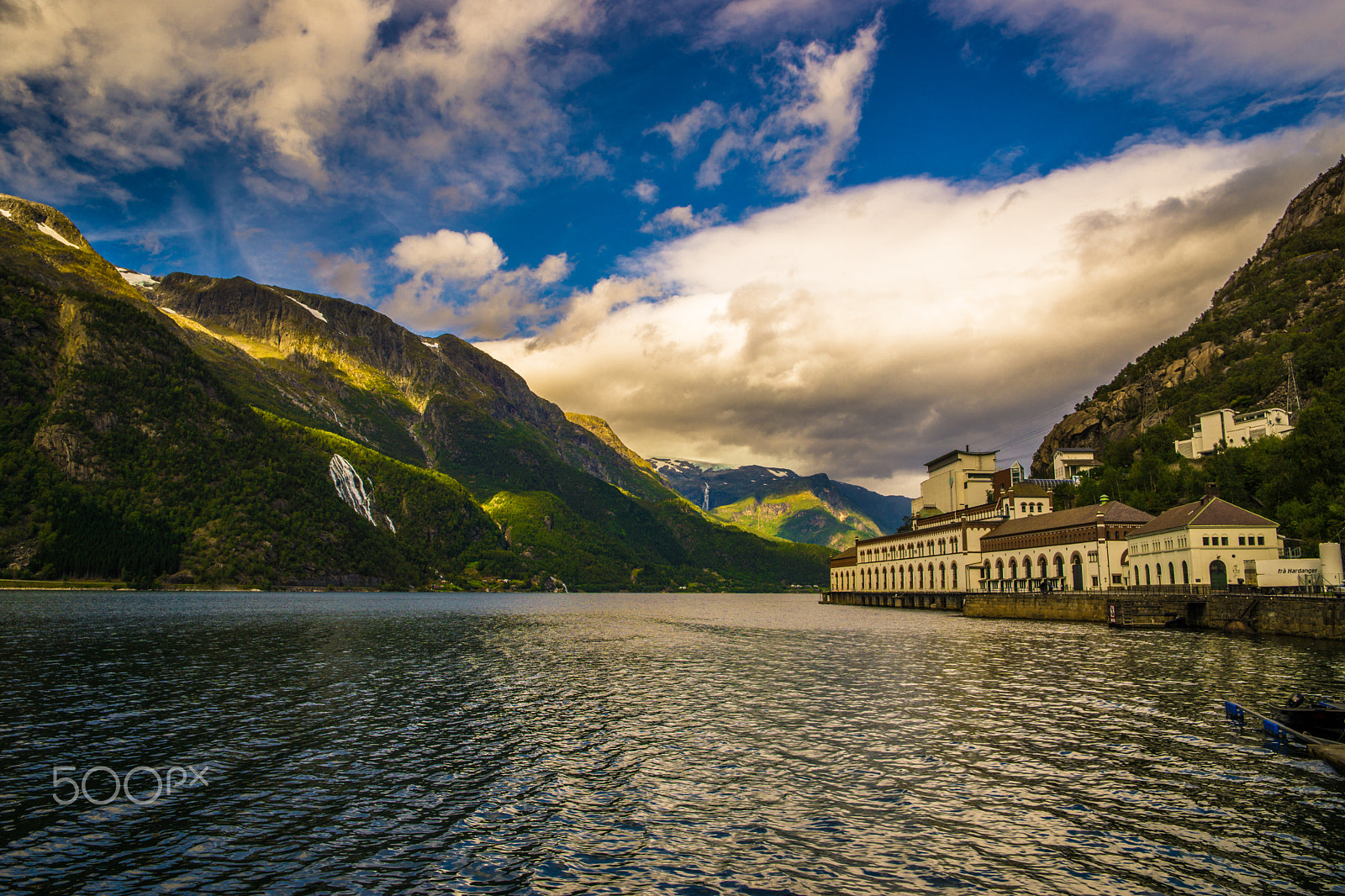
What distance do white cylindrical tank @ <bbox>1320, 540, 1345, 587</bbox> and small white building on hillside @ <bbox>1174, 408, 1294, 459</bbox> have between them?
6063cm

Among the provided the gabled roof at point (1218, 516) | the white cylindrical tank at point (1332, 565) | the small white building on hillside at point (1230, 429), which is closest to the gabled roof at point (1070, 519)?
the gabled roof at point (1218, 516)

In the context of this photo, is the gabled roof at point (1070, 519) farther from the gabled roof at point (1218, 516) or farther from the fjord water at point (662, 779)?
the fjord water at point (662, 779)

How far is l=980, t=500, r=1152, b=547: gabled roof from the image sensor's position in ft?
419

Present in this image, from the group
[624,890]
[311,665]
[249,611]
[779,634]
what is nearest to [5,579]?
[249,611]

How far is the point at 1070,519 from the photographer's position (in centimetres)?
13725

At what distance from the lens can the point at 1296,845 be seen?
68.2 feet

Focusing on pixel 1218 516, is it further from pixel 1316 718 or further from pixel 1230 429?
pixel 1316 718

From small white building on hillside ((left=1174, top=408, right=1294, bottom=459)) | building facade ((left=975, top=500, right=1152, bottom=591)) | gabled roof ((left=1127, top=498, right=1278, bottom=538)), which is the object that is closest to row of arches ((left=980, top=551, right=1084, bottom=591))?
building facade ((left=975, top=500, right=1152, bottom=591))

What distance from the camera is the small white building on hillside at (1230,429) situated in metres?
142

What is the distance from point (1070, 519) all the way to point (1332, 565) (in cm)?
5151

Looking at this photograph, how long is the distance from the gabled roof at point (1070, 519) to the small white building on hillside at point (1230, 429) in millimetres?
30858

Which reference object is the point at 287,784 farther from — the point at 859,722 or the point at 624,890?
the point at 859,722

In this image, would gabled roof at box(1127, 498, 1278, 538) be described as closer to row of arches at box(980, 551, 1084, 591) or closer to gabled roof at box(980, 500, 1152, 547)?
gabled roof at box(980, 500, 1152, 547)

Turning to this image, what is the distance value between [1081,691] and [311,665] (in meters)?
55.6
